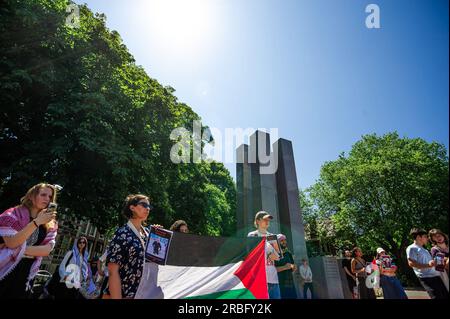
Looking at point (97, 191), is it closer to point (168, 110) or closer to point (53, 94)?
point (53, 94)

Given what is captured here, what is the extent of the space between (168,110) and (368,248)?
101ft

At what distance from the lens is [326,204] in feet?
122

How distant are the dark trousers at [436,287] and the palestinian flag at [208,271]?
320 centimetres

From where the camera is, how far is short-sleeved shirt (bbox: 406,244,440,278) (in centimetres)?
489

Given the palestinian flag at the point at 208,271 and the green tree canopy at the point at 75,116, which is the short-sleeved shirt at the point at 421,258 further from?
the green tree canopy at the point at 75,116

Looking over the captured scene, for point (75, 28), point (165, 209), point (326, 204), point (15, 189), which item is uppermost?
point (326, 204)

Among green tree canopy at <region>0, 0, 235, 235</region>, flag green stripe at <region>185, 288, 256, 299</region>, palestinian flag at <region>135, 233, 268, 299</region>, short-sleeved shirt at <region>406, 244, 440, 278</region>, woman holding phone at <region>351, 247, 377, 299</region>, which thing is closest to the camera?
palestinian flag at <region>135, 233, 268, 299</region>

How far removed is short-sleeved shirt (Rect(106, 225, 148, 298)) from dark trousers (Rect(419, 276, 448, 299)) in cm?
512

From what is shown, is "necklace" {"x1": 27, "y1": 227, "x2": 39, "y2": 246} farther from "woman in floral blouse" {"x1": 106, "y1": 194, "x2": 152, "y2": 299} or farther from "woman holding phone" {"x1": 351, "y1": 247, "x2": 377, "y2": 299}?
"woman holding phone" {"x1": 351, "y1": 247, "x2": 377, "y2": 299}

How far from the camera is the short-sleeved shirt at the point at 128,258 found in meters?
2.82

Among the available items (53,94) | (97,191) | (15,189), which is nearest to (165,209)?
(97,191)

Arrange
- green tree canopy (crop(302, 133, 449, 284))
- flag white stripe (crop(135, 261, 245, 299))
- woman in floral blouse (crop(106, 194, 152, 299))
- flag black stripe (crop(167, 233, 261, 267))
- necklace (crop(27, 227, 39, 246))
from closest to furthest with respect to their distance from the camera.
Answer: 1. woman in floral blouse (crop(106, 194, 152, 299))
2. necklace (crop(27, 227, 39, 246))
3. flag white stripe (crop(135, 261, 245, 299))
4. flag black stripe (crop(167, 233, 261, 267))
5. green tree canopy (crop(302, 133, 449, 284))

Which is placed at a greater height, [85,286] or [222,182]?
[222,182]

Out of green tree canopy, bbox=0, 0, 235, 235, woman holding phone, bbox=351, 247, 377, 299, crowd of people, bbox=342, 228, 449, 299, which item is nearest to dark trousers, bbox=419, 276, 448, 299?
crowd of people, bbox=342, 228, 449, 299
